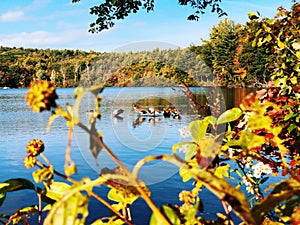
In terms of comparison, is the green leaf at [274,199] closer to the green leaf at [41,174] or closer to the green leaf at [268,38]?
the green leaf at [41,174]

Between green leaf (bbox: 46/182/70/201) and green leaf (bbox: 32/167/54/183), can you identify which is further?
green leaf (bbox: 46/182/70/201)

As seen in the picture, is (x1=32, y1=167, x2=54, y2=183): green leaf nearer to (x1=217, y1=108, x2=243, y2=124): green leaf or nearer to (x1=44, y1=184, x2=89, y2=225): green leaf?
(x1=44, y1=184, x2=89, y2=225): green leaf

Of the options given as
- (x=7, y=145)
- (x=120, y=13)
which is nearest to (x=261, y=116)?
(x=120, y=13)

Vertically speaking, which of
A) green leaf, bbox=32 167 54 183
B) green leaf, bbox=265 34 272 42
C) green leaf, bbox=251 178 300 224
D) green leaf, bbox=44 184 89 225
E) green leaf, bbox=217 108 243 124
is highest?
green leaf, bbox=265 34 272 42

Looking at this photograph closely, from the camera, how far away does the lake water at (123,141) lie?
0.45 metres

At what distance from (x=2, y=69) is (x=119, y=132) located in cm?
4711

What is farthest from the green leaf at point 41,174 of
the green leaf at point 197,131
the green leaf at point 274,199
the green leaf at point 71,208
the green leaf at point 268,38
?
the green leaf at point 268,38

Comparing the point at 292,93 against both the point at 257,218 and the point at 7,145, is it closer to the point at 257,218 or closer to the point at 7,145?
the point at 257,218

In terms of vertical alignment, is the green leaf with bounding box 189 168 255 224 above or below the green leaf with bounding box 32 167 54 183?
below

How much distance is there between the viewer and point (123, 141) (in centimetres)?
54

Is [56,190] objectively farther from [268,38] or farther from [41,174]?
[268,38]

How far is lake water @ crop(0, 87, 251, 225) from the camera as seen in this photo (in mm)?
453

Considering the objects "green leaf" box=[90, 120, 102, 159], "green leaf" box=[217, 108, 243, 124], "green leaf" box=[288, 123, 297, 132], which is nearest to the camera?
"green leaf" box=[90, 120, 102, 159]

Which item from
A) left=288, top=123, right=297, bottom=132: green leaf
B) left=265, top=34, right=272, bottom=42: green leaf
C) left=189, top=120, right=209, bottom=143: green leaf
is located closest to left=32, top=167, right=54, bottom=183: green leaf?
left=189, top=120, right=209, bottom=143: green leaf
